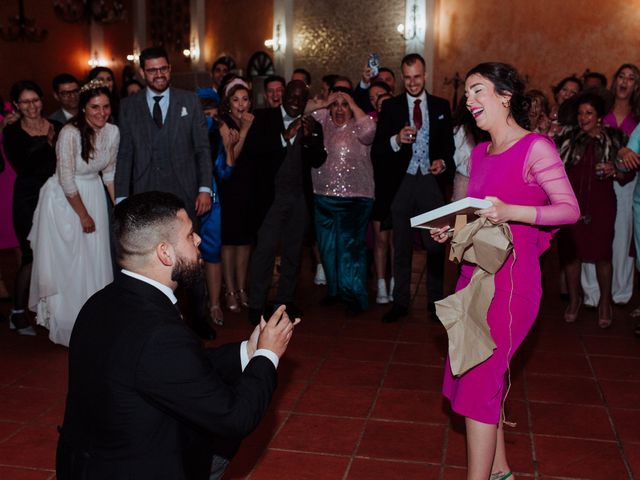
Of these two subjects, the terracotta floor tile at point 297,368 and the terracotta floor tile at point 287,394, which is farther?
the terracotta floor tile at point 297,368

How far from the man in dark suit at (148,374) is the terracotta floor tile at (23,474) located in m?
1.13

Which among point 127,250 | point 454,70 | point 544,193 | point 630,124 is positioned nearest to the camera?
point 127,250

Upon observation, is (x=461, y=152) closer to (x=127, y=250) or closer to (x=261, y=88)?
(x=127, y=250)

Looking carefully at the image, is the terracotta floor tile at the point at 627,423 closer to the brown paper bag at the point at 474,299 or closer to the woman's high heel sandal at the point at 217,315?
the brown paper bag at the point at 474,299

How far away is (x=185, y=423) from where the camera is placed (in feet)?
6.54

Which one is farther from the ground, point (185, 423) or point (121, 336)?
point (121, 336)

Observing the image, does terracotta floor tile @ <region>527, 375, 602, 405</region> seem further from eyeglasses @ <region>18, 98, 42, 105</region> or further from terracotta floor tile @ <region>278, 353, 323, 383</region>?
eyeglasses @ <region>18, 98, 42, 105</region>

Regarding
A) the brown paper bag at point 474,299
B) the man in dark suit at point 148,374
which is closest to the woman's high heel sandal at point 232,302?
Answer: the brown paper bag at point 474,299

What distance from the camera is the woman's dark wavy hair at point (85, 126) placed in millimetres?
4629

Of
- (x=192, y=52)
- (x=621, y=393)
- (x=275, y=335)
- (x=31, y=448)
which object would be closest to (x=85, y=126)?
(x=31, y=448)

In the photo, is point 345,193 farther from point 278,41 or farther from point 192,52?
point 192,52

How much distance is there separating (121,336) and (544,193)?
1.57m

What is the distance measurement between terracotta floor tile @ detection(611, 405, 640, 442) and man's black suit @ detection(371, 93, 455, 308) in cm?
179

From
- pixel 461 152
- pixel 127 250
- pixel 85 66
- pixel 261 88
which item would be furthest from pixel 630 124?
pixel 85 66
